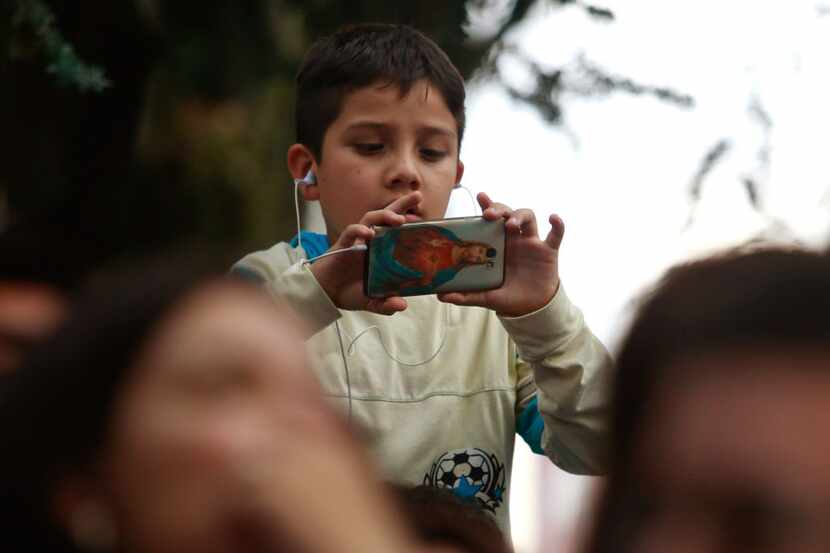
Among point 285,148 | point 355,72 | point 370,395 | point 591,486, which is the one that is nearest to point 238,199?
point 285,148

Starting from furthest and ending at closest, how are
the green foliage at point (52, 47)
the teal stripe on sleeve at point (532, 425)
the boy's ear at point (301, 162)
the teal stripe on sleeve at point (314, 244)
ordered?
the green foliage at point (52, 47)
the boy's ear at point (301, 162)
the teal stripe on sleeve at point (314, 244)
the teal stripe on sleeve at point (532, 425)

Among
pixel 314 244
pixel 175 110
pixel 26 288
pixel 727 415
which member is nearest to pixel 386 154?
pixel 314 244

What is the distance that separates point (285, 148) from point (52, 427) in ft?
12.9

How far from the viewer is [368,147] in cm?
230

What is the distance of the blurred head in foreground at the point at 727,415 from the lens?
2.37ft

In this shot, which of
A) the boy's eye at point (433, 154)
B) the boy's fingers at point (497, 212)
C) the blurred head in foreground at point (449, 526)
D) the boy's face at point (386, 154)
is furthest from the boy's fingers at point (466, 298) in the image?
the blurred head in foreground at point (449, 526)

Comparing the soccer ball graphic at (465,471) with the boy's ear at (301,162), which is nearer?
the soccer ball graphic at (465,471)

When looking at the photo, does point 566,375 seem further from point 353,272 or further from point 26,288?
point 26,288

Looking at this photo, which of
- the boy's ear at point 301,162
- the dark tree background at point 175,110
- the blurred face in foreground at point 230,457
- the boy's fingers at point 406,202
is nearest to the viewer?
the blurred face in foreground at point 230,457

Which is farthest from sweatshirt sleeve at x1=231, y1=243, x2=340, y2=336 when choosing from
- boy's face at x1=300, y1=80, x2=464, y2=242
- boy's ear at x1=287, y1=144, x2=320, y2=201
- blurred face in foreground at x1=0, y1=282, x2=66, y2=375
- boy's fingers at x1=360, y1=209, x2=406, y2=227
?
blurred face in foreground at x1=0, y1=282, x2=66, y2=375

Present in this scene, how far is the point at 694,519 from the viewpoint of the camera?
2.40 ft

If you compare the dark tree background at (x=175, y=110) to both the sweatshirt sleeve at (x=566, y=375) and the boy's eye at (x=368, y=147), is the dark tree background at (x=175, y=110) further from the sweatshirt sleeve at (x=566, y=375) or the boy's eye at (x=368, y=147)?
the sweatshirt sleeve at (x=566, y=375)

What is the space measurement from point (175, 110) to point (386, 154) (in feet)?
7.33

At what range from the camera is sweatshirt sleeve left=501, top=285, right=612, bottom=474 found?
198 centimetres
